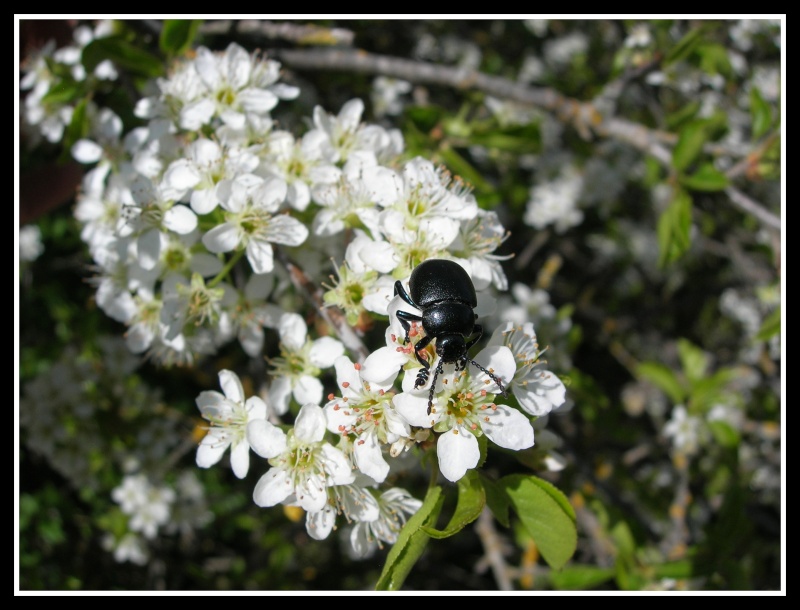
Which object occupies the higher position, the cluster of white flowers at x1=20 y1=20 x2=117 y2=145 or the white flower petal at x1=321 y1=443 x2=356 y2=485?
the cluster of white flowers at x1=20 y1=20 x2=117 y2=145

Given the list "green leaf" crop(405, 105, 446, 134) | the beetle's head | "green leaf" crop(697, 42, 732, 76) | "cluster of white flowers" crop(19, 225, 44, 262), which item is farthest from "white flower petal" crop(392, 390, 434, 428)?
"cluster of white flowers" crop(19, 225, 44, 262)

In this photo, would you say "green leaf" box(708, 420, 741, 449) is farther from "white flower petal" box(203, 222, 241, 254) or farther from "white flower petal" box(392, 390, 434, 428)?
"white flower petal" box(203, 222, 241, 254)

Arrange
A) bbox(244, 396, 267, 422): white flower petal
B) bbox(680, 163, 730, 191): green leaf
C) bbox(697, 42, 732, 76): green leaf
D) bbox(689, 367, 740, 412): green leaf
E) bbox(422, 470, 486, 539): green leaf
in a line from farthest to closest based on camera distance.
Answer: bbox(689, 367, 740, 412): green leaf
bbox(697, 42, 732, 76): green leaf
bbox(680, 163, 730, 191): green leaf
bbox(244, 396, 267, 422): white flower petal
bbox(422, 470, 486, 539): green leaf

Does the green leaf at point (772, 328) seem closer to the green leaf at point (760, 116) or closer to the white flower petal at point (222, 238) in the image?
the green leaf at point (760, 116)

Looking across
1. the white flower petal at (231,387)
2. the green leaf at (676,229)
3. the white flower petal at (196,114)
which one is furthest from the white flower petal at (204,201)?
the green leaf at (676,229)

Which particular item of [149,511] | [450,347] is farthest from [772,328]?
[149,511]

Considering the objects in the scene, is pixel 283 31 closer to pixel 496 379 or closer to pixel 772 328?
pixel 496 379
